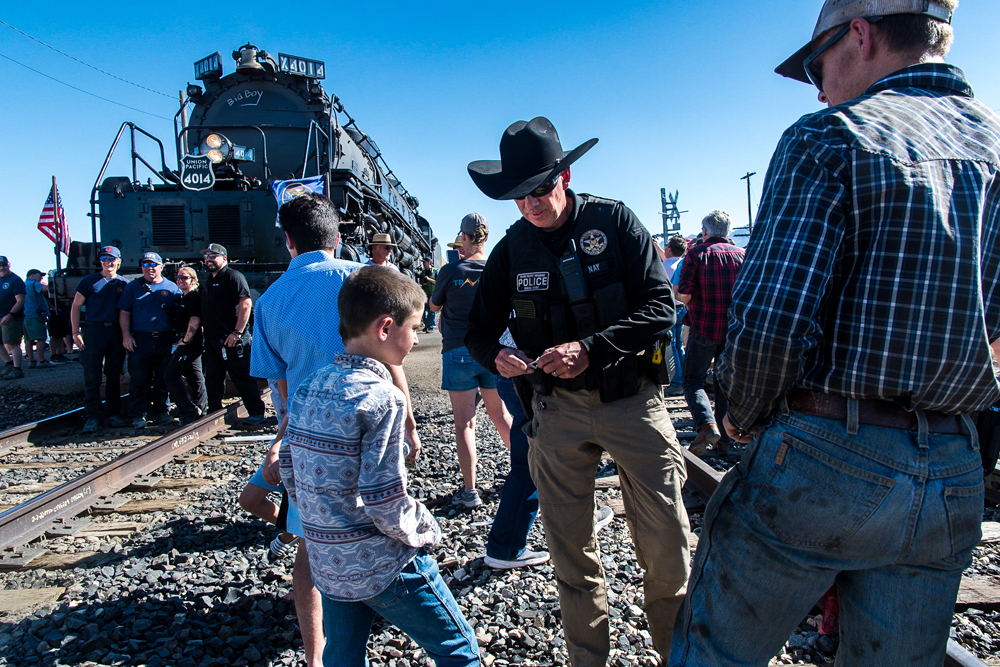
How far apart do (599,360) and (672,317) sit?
367 mm

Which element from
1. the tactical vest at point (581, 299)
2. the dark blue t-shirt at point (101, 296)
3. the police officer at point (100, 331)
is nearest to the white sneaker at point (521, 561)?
the tactical vest at point (581, 299)

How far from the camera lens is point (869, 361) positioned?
1.27 metres

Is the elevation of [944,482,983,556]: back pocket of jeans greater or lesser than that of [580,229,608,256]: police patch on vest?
lesser

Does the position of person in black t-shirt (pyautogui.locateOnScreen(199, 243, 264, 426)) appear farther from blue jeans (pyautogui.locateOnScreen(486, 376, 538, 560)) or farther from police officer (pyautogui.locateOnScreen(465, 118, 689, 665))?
police officer (pyautogui.locateOnScreen(465, 118, 689, 665))

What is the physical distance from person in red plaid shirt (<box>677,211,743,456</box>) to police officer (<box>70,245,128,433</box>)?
21.3 feet

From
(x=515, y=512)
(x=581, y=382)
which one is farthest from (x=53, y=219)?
(x=581, y=382)

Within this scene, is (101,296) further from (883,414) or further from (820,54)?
(883,414)

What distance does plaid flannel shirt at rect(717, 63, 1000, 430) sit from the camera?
124cm

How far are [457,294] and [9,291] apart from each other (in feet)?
38.9

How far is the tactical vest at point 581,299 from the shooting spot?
2.23 metres

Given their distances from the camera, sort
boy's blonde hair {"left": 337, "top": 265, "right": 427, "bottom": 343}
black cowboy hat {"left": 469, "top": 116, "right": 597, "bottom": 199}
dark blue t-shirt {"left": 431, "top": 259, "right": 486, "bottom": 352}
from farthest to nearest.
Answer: dark blue t-shirt {"left": 431, "top": 259, "right": 486, "bottom": 352}, black cowboy hat {"left": 469, "top": 116, "right": 597, "bottom": 199}, boy's blonde hair {"left": 337, "top": 265, "right": 427, "bottom": 343}

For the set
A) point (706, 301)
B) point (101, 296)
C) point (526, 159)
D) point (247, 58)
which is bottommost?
point (706, 301)

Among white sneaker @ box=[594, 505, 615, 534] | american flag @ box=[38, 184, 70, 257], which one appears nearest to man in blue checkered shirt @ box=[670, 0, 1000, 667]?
white sneaker @ box=[594, 505, 615, 534]

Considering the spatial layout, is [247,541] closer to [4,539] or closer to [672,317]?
[4,539]
